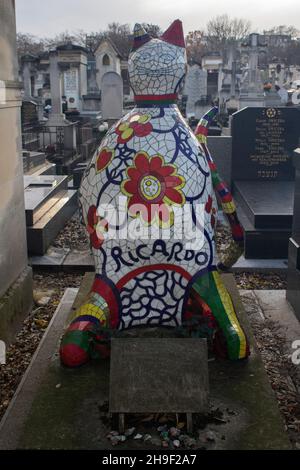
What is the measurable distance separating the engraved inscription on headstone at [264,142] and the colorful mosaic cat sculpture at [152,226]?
20.5 feet

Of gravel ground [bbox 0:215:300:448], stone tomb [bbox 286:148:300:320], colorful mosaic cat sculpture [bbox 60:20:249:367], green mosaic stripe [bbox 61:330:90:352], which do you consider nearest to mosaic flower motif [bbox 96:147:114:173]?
colorful mosaic cat sculpture [bbox 60:20:249:367]

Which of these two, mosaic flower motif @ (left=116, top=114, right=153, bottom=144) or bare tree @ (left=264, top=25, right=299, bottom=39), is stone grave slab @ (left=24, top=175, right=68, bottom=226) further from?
bare tree @ (left=264, top=25, right=299, bottom=39)

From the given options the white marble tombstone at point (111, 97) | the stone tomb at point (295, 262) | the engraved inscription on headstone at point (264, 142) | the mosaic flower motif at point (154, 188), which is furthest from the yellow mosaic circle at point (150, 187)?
the white marble tombstone at point (111, 97)

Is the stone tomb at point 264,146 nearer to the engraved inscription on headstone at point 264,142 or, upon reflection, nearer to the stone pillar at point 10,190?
the engraved inscription on headstone at point 264,142

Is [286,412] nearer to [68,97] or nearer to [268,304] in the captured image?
[268,304]

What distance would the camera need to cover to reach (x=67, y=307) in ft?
17.9

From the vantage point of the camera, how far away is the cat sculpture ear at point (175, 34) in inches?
164

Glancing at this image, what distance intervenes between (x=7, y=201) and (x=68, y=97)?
2603 cm

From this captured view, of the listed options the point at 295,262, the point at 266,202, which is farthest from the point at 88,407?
the point at 266,202

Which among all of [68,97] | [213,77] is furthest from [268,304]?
[213,77]

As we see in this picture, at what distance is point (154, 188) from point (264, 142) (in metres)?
6.84

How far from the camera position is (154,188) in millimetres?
3949

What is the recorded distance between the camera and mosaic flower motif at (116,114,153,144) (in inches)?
158

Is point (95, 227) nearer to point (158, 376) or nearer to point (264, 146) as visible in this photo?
Result: point (158, 376)
